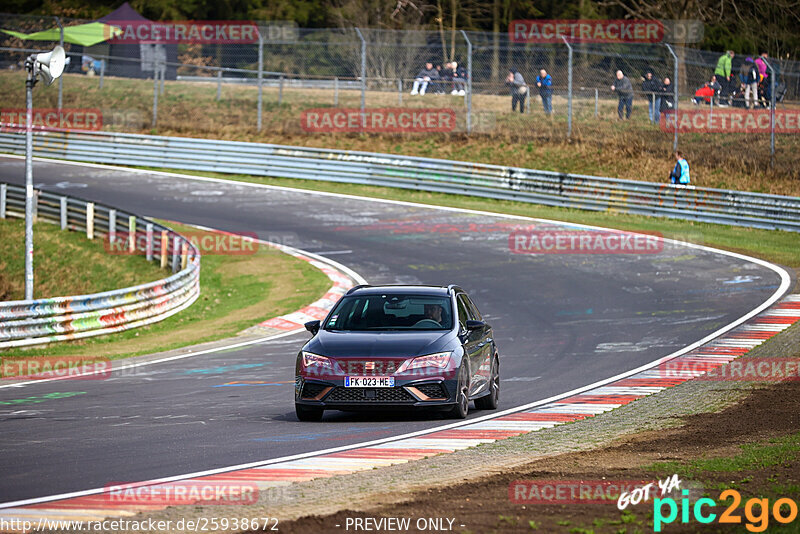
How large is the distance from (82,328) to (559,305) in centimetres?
882

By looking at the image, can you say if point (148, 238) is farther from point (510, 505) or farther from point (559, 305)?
point (510, 505)

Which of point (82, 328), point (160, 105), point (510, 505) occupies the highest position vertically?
point (160, 105)

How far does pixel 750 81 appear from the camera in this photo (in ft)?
109

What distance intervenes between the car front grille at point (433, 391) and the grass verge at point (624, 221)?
16.0 m

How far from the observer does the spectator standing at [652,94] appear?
3416 cm

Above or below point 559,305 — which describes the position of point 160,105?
above

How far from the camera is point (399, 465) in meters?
8.86

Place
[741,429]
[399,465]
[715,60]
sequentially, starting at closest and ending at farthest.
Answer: [399,465], [741,429], [715,60]

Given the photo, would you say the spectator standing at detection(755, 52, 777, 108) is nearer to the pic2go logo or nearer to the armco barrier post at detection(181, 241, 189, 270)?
the armco barrier post at detection(181, 241, 189, 270)

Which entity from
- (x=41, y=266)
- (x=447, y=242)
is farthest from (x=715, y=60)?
(x=41, y=266)

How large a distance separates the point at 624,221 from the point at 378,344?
20326 millimetres
